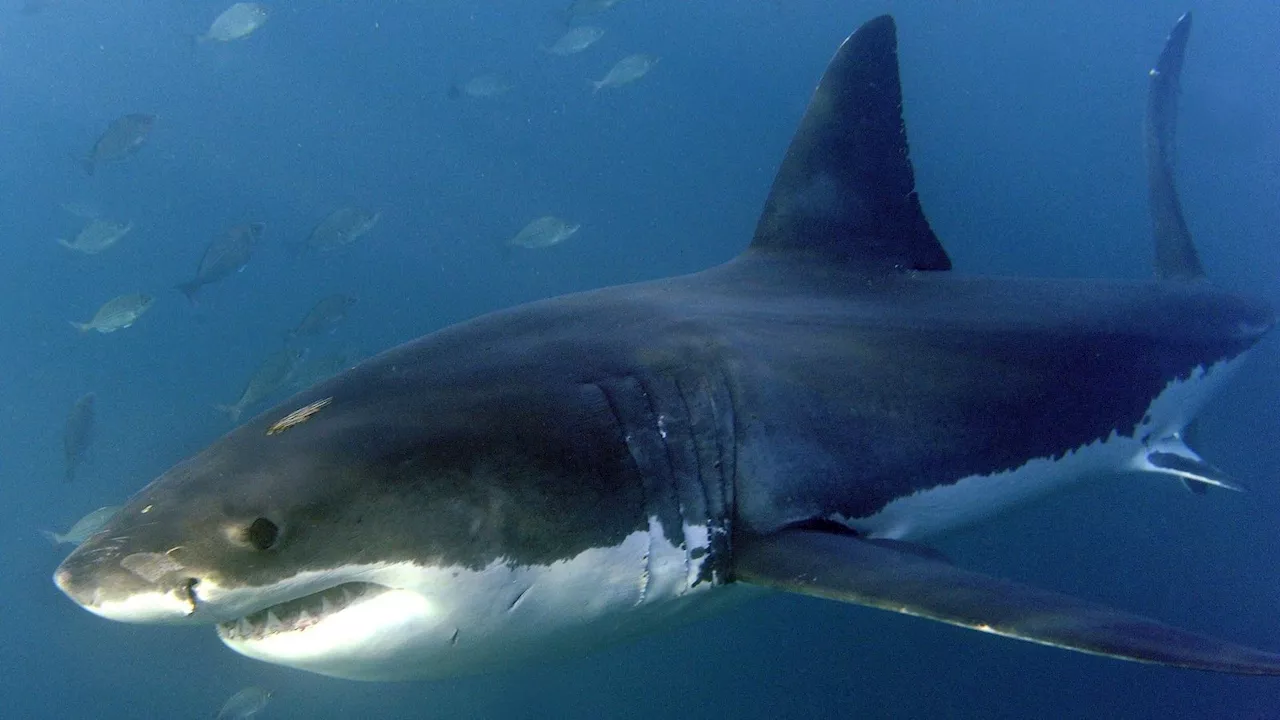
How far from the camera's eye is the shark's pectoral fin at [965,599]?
6.28ft

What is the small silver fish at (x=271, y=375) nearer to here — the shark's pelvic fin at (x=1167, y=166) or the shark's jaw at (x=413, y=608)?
the shark's jaw at (x=413, y=608)

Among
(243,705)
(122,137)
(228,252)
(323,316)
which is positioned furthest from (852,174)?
(122,137)

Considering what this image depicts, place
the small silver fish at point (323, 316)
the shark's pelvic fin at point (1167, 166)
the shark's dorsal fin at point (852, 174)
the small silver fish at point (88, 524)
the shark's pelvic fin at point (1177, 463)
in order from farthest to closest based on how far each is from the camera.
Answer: the small silver fish at point (323, 316)
the small silver fish at point (88, 524)
the shark's pelvic fin at point (1167, 166)
the shark's pelvic fin at point (1177, 463)
the shark's dorsal fin at point (852, 174)

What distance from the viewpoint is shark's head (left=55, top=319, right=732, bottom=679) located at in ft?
5.96

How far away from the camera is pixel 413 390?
96.0 inches

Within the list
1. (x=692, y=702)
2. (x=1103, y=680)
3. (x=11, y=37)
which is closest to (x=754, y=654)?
(x=692, y=702)

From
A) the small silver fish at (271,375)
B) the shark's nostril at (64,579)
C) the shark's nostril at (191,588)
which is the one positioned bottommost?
the shark's nostril at (191,588)

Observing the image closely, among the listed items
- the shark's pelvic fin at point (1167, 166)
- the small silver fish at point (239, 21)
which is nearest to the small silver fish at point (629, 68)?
the small silver fish at point (239, 21)

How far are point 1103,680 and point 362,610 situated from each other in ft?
34.1

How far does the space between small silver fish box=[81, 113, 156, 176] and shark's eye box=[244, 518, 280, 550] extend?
12.6 meters

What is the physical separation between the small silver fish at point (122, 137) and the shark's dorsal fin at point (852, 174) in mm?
11342

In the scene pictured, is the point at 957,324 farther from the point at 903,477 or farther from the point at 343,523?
the point at 343,523

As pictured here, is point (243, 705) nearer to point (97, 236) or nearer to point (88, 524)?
point (88, 524)

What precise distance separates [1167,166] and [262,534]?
7.49m
